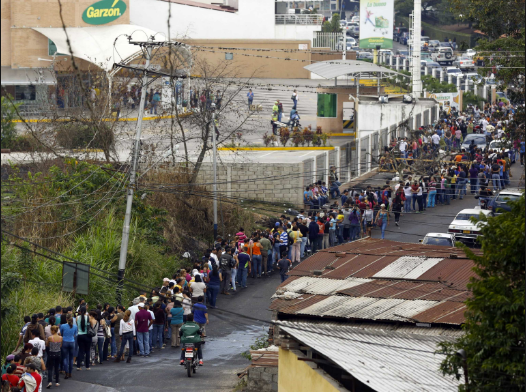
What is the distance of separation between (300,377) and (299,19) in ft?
168

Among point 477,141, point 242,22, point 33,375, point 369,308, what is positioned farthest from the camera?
point 242,22

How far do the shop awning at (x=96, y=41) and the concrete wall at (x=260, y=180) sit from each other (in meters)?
16.4

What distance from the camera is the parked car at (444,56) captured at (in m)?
82.6

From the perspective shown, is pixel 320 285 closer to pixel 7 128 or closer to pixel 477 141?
pixel 7 128

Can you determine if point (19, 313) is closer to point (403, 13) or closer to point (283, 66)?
point (283, 66)

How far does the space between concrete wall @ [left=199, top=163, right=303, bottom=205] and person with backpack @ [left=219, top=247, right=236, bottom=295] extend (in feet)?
27.2

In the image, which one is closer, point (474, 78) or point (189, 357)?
point (189, 357)

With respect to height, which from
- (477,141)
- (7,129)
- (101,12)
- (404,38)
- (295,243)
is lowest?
(295,243)

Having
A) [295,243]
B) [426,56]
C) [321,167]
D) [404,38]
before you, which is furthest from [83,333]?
[404,38]

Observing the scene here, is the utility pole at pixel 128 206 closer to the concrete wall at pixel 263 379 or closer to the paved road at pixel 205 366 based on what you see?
the paved road at pixel 205 366

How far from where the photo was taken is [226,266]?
2303 centimetres

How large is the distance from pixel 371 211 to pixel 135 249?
27.4 feet

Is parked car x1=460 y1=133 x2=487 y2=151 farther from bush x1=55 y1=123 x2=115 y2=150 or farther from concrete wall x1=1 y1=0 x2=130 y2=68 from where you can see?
concrete wall x1=1 y1=0 x2=130 y2=68

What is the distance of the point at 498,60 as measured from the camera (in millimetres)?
28266
